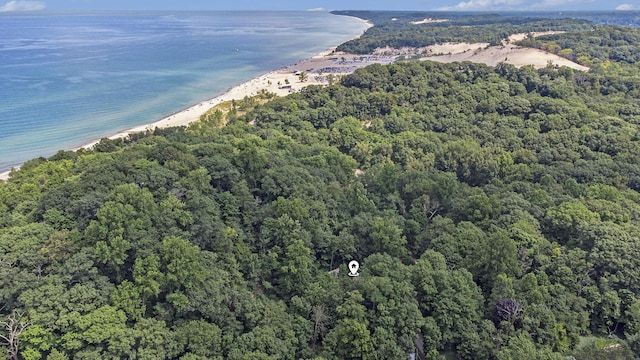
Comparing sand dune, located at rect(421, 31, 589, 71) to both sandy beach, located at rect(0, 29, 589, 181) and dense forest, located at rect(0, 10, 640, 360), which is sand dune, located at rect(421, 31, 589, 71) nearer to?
sandy beach, located at rect(0, 29, 589, 181)

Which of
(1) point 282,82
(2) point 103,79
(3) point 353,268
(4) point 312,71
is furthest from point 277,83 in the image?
(3) point 353,268

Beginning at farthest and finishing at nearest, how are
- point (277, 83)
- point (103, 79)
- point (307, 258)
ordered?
point (103, 79) → point (277, 83) → point (307, 258)

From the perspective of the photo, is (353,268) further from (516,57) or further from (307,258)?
(516,57)

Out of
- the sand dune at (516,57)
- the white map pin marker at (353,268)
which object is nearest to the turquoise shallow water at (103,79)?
the white map pin marker at (353,268)

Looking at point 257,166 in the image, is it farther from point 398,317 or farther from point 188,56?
point 188,56

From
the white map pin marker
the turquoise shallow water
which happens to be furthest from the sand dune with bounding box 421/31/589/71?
the white map pin marker

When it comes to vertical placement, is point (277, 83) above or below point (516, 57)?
below

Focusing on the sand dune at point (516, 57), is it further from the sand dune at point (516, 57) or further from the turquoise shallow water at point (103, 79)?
the turquoise shallow water at point (103, 79)
